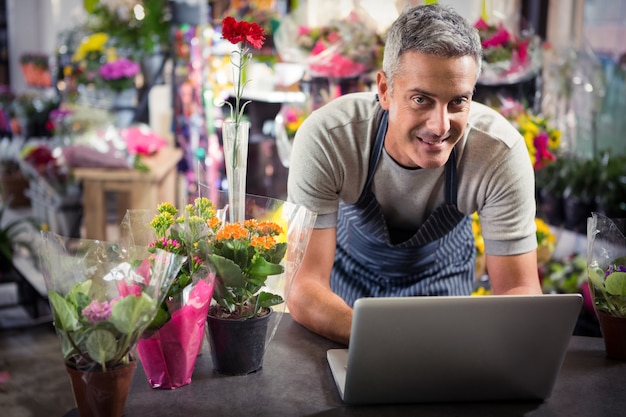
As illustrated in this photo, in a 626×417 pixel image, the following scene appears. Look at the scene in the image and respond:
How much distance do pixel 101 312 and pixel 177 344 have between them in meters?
0.19

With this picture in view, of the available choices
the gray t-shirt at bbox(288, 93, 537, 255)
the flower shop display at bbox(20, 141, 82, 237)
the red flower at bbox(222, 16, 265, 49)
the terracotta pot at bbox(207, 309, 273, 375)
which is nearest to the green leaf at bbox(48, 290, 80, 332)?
the terracotta pot at bbox(207, 309, 273, 375)

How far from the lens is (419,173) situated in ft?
6.44

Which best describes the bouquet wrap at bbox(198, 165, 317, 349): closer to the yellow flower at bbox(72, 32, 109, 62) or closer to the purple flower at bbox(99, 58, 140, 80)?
the purple flower at bbox(99, 58, 140, 80)

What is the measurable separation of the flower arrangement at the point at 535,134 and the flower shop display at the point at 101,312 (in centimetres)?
183

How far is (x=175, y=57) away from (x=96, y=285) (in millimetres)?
4147

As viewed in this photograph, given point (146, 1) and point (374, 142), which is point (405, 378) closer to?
point (374, 142)

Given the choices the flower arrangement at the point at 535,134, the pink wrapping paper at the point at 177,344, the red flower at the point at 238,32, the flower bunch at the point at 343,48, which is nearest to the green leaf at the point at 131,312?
the pink wrapping paper at the point at 177,344

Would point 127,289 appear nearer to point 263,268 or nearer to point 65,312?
point 65,312

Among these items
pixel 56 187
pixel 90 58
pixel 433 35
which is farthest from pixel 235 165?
pixel 90 58

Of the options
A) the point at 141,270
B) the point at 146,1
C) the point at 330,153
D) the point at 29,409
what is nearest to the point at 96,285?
the point at 141,270

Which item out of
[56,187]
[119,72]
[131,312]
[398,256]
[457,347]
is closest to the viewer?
[131,312]

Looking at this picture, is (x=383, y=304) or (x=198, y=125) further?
(x=198, y=125)

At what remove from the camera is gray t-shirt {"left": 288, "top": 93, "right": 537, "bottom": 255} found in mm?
1878

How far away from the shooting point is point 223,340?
134cm
